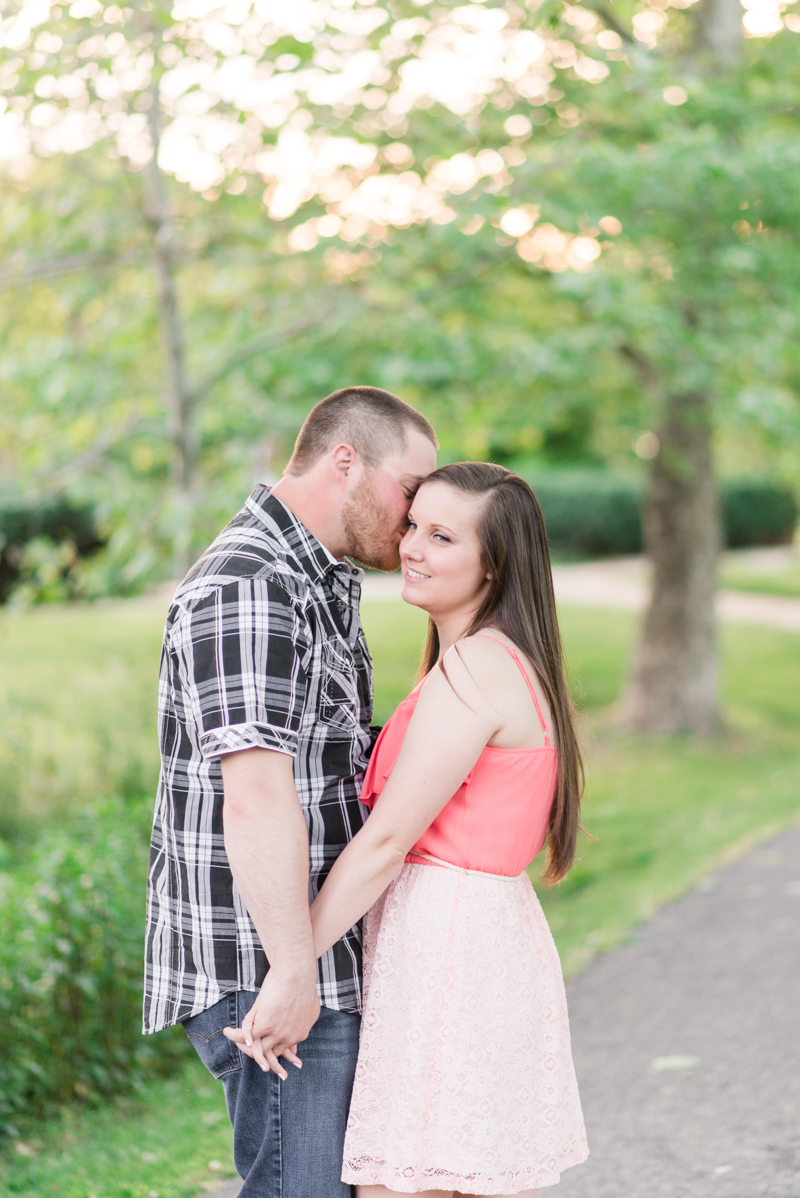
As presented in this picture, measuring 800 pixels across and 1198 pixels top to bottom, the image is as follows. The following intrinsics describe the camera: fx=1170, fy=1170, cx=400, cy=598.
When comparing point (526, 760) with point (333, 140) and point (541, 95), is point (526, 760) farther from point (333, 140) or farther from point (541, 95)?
point (541, 95)

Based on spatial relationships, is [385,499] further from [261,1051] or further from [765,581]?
[765,581]

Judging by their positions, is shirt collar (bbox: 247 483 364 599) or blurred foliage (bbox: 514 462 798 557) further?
blurred foliage (bbox: 514 462 798 557)

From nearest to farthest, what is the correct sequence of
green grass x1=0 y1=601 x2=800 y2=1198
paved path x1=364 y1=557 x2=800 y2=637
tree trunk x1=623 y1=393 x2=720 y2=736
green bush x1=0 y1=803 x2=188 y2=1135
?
green grass x1=0 y1=601 x2=800 y2=1198
green bush x1=0 y1=803 x2=188 y2=1135
tree trunk x1=623 y1=393 x2=720 y2=736
paved path x1=364 y1=557 x2=800 y2=637

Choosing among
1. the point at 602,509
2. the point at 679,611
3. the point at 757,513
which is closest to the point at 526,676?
the point at 679,611

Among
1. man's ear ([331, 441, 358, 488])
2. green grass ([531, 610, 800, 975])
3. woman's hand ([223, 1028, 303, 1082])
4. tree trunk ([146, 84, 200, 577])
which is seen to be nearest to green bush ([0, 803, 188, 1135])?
tree trunk ([146, 84, 200, 577])

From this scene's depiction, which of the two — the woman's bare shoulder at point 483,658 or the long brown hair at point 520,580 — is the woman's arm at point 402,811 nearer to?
the woman's bare shoulder at point 483,658

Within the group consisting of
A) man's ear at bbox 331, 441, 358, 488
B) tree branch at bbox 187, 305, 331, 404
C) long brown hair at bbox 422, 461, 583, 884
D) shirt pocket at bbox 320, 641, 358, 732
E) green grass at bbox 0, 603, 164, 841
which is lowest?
green grass at bbox 0, 603, 164, 841

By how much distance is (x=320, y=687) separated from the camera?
217 centimetres

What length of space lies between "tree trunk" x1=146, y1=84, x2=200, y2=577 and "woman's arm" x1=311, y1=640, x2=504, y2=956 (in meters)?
3.60

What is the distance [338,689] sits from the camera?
2.22 metres

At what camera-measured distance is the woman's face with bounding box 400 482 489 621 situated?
2248mm

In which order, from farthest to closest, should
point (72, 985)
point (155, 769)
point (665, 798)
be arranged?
point (665, 798), point (155, 769), point (72, 985)

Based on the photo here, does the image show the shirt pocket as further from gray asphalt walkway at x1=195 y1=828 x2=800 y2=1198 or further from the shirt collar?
gray asphalt walkway at x1=195 y1=828 x2=800 y2=1198

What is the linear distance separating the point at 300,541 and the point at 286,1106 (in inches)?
40.9
